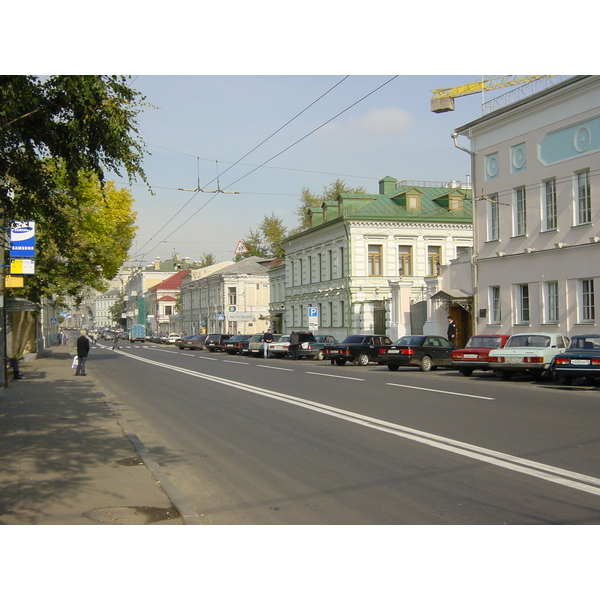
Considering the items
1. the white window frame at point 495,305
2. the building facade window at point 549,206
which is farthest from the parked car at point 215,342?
the building facade window at point 549,206

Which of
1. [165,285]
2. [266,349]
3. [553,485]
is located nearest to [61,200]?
[553,485]

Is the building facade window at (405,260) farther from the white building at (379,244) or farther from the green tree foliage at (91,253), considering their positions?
the green tree foliage at (91,253)

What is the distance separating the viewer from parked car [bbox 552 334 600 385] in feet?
59.4

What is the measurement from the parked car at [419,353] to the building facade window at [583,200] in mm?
6918

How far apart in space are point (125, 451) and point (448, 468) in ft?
14.3

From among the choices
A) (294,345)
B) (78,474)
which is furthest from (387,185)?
(78,474)

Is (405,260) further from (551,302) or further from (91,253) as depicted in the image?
(91,253)

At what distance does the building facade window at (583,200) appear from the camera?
25828mm

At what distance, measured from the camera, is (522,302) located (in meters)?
29.6

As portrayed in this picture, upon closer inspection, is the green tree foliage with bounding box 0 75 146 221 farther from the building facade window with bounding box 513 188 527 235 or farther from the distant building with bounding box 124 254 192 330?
the distant building with bounding box 124 254 192 330

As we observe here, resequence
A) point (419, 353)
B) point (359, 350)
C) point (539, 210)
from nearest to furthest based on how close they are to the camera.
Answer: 1. point (419, 353)
2. point (539, 210)
3. point (359, 350)

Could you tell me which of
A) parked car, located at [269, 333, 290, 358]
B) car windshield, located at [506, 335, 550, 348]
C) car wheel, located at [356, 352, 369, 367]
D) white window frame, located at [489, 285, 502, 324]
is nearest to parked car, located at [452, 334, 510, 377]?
car windshield, located at [506, 335, 550, 348]

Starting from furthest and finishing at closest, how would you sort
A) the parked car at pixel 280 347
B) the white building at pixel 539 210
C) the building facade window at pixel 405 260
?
the building facade window at pixel 405 260, the parked car at pixel 280 347, the white building at pixel 539 210

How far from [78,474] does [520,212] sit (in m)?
25.1
